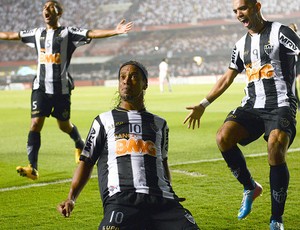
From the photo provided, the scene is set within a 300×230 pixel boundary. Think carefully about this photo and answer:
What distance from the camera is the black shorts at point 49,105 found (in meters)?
8.51

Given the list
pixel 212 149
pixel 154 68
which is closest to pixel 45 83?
pixel 212 149

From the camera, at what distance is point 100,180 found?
4.02 metres

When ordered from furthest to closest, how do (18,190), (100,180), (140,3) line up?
1. (140,3)
2. (18,190)
3. (100,180)

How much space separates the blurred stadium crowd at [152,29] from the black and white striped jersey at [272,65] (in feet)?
154

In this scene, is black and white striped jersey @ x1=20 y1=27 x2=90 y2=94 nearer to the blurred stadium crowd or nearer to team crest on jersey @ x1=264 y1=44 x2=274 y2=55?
team crest on jersey @ x1=264 y1=44 x2=274 y2=55

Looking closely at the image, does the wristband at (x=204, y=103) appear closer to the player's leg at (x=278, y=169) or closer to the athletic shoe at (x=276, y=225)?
the player's leg at (x=278, y=169)

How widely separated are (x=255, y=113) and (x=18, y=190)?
2.92 m

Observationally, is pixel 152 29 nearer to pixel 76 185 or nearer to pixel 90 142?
pixel 90 142

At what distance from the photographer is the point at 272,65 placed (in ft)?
18.7

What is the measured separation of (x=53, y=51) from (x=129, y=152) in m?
5.08

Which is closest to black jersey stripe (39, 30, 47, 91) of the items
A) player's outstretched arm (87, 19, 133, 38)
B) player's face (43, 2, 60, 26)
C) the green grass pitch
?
player's face (43, 2, 60, 26)

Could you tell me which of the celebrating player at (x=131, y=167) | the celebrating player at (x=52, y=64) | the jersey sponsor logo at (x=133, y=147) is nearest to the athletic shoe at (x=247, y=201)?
the celebrating player at (x=131, y=167)

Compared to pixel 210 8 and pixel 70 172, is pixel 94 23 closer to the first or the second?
pixel 210 8

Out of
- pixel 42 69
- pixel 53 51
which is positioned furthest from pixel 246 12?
pixel 42 69
